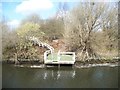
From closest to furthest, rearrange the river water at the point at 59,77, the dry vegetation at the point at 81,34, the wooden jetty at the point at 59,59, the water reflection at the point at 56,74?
1. the river water at the point at 59,77
2. the water reflection at the point at 56,74
3. the wooden jetty at the point at 59,59
4. the dry vegetation at the point at 81,34

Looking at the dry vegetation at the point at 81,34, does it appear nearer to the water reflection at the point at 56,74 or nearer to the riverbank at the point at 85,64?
the riverbank at the point at 85,64

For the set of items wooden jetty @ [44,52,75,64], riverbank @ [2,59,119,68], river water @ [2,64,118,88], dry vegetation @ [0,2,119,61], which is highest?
A: dry vegetation @ [0,2,119,61]

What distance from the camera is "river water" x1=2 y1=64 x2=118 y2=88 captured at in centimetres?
559

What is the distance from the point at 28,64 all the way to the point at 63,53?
4.28ft

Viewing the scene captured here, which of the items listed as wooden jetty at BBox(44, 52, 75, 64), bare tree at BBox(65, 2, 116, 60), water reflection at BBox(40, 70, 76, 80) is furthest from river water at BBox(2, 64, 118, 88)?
bare tree at BBox(65, 2, 116, 60)

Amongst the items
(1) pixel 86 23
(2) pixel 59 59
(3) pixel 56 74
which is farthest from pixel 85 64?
(1) pixel 86 23

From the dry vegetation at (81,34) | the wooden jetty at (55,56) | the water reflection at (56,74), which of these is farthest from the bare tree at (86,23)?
the water reflection at (56,74)

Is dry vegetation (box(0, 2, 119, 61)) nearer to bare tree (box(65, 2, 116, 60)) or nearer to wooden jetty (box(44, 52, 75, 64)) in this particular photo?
bare tree (box(65, 2, 116, 60))

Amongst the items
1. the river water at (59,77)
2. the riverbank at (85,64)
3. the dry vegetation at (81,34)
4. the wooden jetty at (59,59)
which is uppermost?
the dry vegetation at (81,34)

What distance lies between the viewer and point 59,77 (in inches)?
247

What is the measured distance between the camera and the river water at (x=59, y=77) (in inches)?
220

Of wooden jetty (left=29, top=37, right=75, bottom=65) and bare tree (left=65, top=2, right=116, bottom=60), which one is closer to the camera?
wooden jetty (left=29, top=37, right=75, bottom=65)

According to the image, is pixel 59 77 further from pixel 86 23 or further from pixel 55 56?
pixel 86 23

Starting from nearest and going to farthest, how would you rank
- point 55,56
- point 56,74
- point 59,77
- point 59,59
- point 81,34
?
point 59,77 < point 56,74 < point 59,59 < point 55,56 < point 81,34
